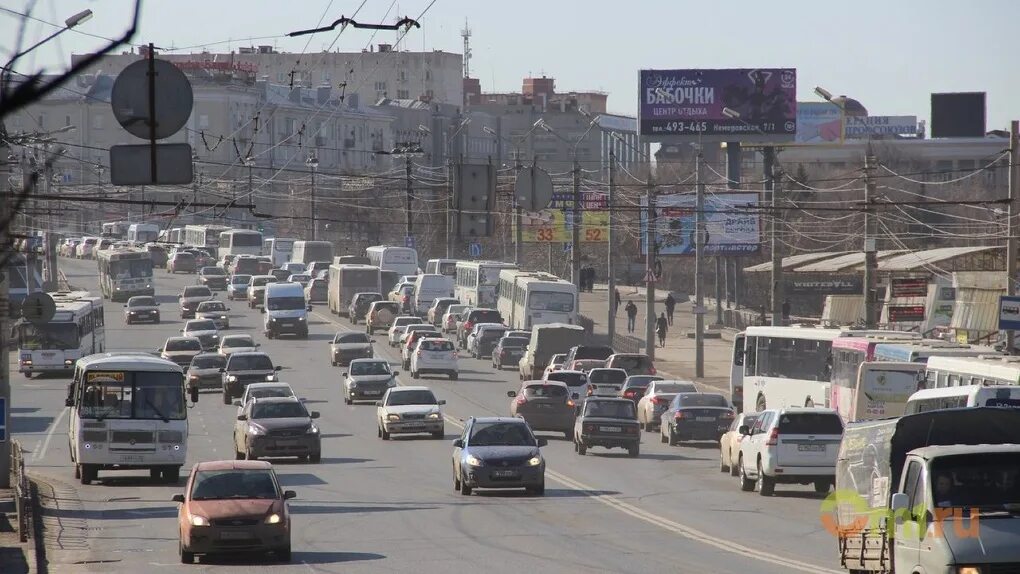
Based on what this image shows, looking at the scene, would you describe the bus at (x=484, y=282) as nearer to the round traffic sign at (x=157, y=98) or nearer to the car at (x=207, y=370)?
the car at (x=207, y=370)

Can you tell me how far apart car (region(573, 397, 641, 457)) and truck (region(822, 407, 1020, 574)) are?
769 inches

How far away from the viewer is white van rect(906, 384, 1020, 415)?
22875mm

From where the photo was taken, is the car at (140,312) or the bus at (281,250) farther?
the bus at (281,250)

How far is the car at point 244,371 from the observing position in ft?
160

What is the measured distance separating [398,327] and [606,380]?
21840 millimetres

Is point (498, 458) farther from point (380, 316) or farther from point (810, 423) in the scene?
point (380, 316)

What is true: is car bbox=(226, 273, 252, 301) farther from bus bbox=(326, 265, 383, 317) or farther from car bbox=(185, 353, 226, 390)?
car bbox=(185, 353, 226, 390)

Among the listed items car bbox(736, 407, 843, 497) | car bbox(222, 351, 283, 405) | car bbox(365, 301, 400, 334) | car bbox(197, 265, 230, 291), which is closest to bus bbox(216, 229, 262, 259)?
car bbox(197, 265, 230, 291)

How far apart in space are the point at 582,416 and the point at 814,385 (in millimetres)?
7775

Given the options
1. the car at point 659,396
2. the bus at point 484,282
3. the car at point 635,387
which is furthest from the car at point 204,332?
the car at point 659,396

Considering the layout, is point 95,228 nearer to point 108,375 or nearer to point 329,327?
point 329,327

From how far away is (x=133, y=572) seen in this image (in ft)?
64.0

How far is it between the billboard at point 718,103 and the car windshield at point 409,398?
5399cm

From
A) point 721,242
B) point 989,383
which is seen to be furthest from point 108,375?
point 721,242
